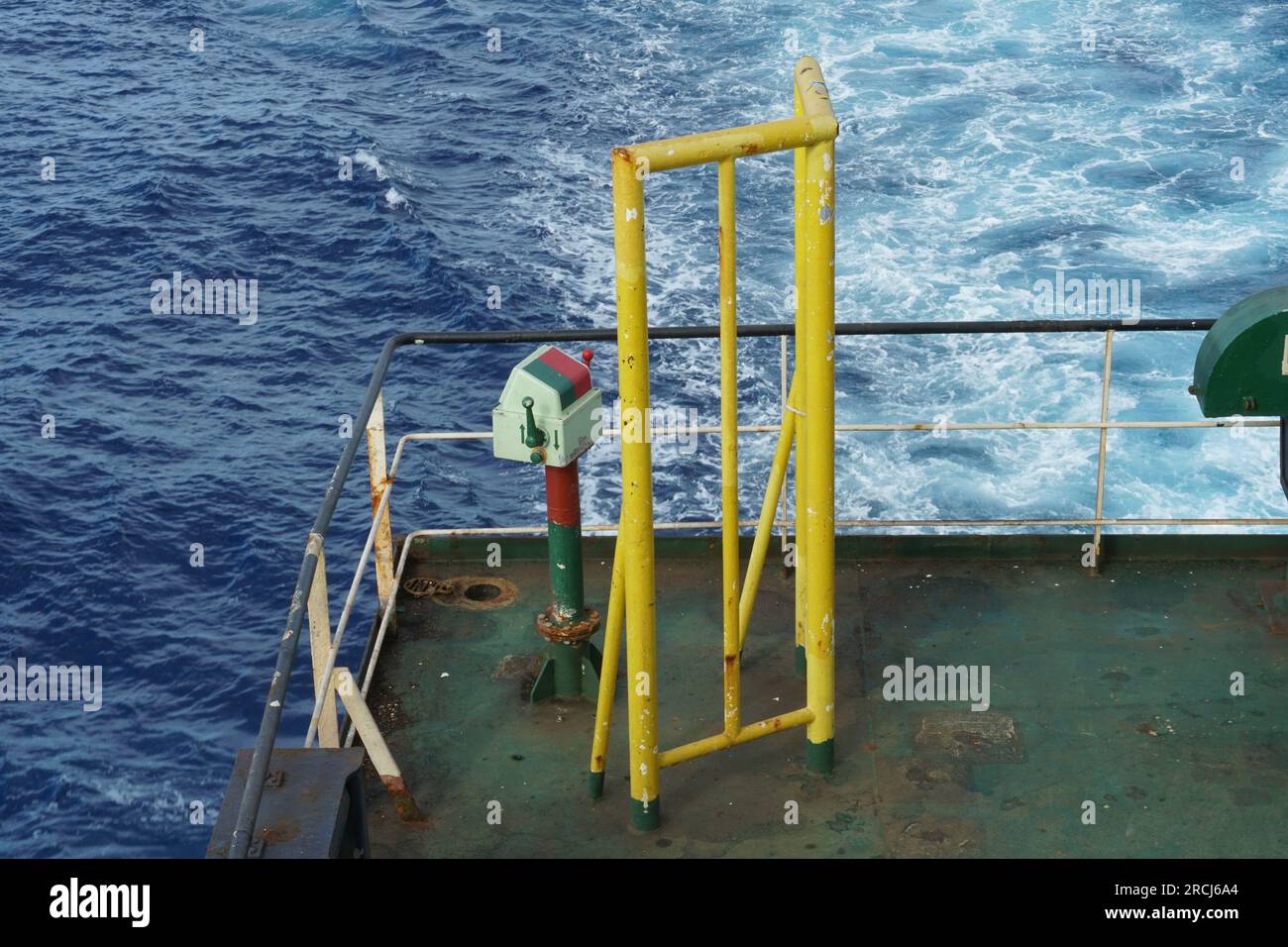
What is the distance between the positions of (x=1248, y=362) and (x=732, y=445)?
2477 mm

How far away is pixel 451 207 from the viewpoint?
35688 mm

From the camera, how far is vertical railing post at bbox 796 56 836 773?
611 centimetres

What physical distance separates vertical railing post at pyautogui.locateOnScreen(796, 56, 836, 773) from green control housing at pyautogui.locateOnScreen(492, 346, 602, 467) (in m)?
1.22

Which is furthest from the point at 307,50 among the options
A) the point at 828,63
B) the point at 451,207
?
the point at 828,63

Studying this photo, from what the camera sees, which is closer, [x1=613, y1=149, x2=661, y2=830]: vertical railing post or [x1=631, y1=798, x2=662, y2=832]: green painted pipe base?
[x1=613, y1=149, x2=661, y2=830]: vertical railing post

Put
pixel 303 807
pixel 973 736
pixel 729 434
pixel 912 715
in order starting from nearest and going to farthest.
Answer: pixel 303 807 < pixel 729 434 < pixel 973 736 < pixel 912 715

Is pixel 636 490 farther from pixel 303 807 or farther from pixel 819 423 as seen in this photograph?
pixel 303 807

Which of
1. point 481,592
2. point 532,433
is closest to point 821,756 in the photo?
point 532,433

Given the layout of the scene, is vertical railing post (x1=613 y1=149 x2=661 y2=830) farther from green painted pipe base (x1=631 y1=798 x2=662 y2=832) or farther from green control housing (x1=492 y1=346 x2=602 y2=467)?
green control housing (x1=492 y1=346 x2=602 y2=467)

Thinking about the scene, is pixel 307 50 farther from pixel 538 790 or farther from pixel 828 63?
pixel 538 790

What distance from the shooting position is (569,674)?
25.6 ft

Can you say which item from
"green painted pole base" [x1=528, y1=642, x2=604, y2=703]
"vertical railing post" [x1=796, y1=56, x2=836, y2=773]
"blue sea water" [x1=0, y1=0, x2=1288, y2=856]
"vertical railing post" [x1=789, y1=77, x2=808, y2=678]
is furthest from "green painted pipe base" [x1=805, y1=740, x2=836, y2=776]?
"blue sea water" [x1=0, y1=0, x2=1288, y2=856]
